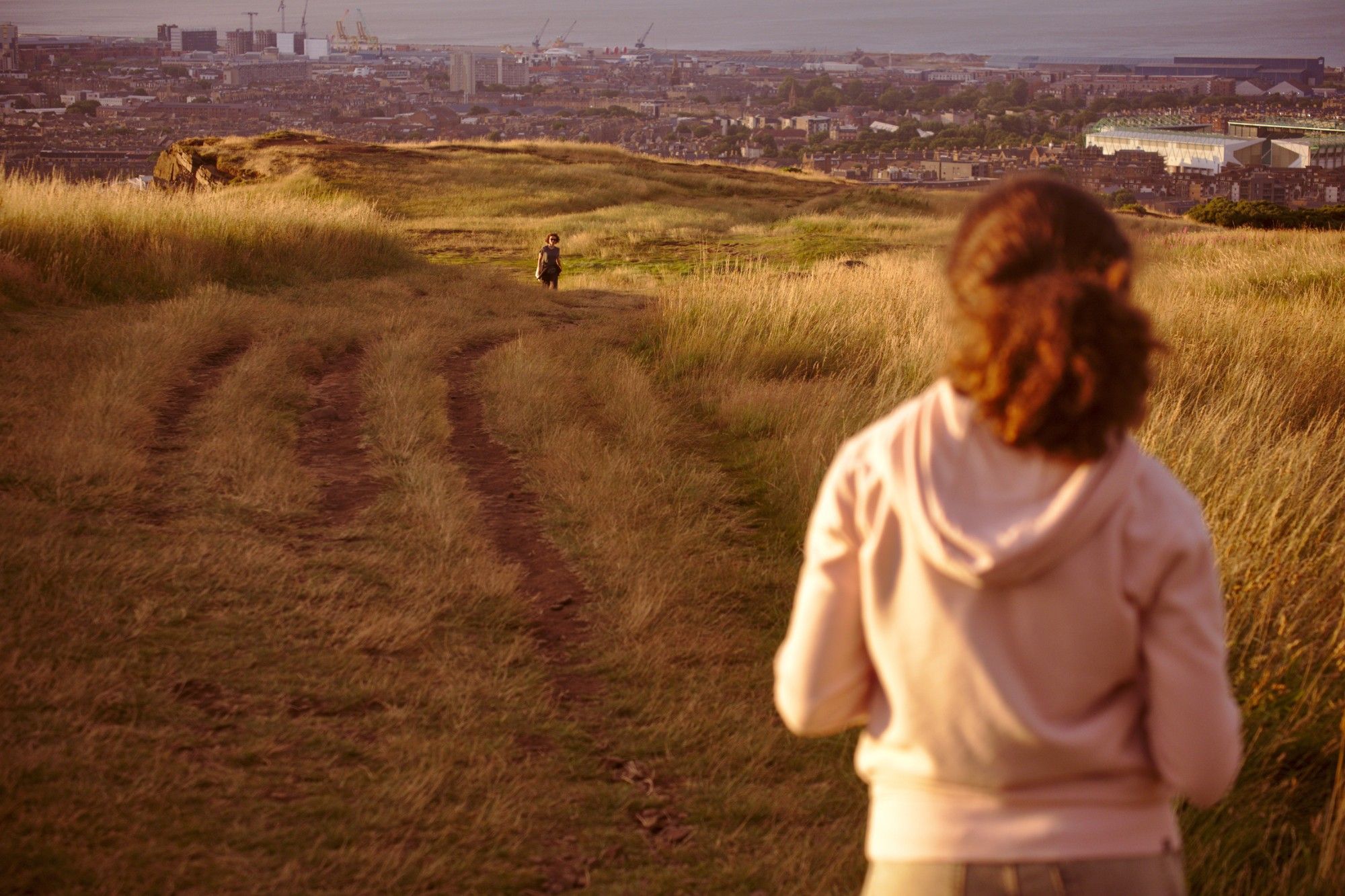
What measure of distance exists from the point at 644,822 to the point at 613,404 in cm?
520

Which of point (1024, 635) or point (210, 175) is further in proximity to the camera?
point (210, 175)

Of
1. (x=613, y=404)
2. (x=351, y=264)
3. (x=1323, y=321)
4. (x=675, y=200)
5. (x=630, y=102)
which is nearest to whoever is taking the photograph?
(x=613, y=404)

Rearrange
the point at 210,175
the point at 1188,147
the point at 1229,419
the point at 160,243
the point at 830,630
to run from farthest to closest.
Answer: the point at 1188,147
the point at 210,175
the point at 160,243
the point at 1229,419
the point at 830,630

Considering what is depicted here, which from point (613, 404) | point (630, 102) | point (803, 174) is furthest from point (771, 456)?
point (630, 102)

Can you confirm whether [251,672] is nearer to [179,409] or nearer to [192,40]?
[179,409]

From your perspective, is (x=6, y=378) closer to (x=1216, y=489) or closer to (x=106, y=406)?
(x=106, y=406)

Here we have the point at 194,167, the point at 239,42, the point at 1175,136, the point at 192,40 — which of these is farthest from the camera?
the point at 239,42

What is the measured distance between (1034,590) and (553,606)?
12.6 ft

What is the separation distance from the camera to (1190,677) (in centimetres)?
166

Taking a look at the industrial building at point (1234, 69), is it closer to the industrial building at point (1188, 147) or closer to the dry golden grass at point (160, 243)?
the industrial building at point (1188, 147)

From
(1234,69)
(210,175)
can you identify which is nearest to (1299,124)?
(210,175)

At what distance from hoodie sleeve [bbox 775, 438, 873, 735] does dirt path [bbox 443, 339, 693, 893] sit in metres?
1.89

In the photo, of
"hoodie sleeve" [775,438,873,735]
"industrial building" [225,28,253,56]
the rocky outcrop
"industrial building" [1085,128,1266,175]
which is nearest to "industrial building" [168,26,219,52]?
"industrial building" [225,28,253,56]

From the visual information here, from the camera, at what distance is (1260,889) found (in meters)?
3.41
